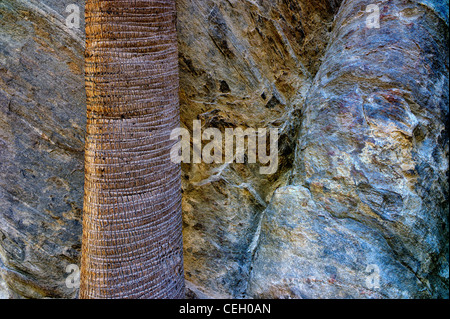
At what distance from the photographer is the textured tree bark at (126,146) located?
2.17 meters

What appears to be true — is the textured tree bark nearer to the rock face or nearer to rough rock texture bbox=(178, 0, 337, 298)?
rough rock texture bbox=(178, 0, 337, 298)

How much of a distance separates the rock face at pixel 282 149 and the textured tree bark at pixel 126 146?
70 cm

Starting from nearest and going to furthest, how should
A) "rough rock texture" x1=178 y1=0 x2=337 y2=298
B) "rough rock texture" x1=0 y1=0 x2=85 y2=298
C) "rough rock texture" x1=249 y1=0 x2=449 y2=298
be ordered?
"rough rock texture" x1=249 y1=0 x2=449 y2=298
"rough rock texture" x1=0 y1=0 x2=85 y2=298
"rough rock texture" x1=178 y1=0 x2=337 y2=298

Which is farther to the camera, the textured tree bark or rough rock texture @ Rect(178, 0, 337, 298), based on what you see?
rough rock texture @ Rect(178, 0, 337, 298)

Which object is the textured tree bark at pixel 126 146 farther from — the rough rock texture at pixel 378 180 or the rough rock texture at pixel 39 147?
the rough rock texture at pixel 378 180

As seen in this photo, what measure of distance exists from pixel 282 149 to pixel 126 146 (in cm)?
160

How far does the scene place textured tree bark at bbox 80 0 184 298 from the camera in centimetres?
217

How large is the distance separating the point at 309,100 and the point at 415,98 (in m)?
0.86

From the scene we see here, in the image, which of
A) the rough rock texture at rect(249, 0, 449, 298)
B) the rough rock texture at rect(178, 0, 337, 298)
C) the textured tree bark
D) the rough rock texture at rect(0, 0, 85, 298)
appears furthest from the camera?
the rough rock texture at rect(178, 0, 337, 298)

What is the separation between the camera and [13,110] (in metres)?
2.79

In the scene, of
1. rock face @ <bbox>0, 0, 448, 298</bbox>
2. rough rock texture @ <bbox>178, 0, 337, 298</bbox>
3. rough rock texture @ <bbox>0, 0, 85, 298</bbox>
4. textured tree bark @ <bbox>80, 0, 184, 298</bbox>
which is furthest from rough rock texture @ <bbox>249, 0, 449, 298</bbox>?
rough rock texture @ <bbox>0, 0, 85, 298</bbox>

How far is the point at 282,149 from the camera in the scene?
10.4 feet

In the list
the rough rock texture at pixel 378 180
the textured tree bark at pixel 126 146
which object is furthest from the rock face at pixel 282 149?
the textured tree bark at pixel 126 146

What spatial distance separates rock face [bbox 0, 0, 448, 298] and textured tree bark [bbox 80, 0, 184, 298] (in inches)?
27.6
